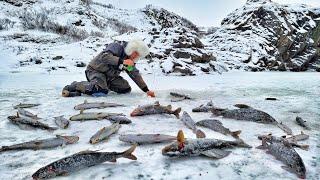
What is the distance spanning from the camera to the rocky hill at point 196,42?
14.7 metres

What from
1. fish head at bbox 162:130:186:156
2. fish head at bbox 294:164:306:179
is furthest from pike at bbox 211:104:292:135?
fish head at bbox 162:130:186:156

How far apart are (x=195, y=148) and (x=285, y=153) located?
0.77 metres

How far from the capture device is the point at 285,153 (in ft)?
10.2

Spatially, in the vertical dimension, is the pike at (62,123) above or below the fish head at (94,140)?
below

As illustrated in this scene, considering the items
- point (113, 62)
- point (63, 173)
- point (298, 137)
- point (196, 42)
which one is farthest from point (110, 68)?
point (196, 42)

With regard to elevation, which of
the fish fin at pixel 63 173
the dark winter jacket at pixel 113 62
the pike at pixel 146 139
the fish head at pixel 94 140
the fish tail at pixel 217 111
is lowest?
the fish fin at pixel 63 173

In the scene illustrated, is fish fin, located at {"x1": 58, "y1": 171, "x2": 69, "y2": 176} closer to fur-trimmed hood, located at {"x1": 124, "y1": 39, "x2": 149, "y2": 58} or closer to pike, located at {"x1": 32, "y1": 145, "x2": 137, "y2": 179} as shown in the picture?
pike, located at {"x1": 32, "y1": 145, "x2": 137, "y2": 179}

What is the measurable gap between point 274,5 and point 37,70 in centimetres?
1541

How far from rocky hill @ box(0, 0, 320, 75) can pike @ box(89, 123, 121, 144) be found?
9.64 m

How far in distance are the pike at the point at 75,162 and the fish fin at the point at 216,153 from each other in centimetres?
63

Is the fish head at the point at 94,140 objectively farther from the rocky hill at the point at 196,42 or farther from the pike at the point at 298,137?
the rocky hill at the point at 196,42

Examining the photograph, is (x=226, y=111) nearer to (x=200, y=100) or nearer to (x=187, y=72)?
(x=200, y=100)

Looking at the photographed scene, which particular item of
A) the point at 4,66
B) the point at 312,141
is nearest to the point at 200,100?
the point at 312,141

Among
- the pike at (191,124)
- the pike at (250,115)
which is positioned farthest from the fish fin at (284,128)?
the pike at (191,124)
